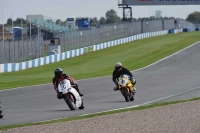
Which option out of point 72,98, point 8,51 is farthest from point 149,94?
point 8,51

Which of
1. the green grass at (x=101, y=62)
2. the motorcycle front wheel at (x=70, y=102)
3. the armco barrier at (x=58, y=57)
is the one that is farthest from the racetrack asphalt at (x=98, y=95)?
the armco barrier at (x=58, y=57)

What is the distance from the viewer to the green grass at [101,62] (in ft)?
122

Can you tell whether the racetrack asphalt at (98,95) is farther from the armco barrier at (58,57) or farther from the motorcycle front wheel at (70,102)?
the armco barrier at (58,57)

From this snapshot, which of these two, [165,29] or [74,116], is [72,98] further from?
[165,29]

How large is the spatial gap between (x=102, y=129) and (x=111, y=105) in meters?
7.03

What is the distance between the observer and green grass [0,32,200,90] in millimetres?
37219

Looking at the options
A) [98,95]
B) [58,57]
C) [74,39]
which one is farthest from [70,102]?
[74,39]

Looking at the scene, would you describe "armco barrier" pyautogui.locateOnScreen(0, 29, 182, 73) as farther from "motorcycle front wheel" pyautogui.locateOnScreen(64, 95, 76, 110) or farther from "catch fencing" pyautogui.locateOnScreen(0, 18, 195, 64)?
"motorcycle front wheel" pyautogui.locateOnScreen(64, 95, 76, 110)

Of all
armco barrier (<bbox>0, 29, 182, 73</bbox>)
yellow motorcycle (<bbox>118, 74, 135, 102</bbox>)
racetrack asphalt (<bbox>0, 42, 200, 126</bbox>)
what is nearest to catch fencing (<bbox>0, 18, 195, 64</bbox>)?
Answer: armco barrier (<bbox>0, 29, 182, 73</bbox>)

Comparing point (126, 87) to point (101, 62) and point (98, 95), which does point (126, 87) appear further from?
point (101, 62)

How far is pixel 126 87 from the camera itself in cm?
2225

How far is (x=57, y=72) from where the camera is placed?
18.8 m

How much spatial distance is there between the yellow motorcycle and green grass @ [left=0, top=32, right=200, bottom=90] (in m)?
9.27

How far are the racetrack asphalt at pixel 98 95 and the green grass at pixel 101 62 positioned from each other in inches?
117
